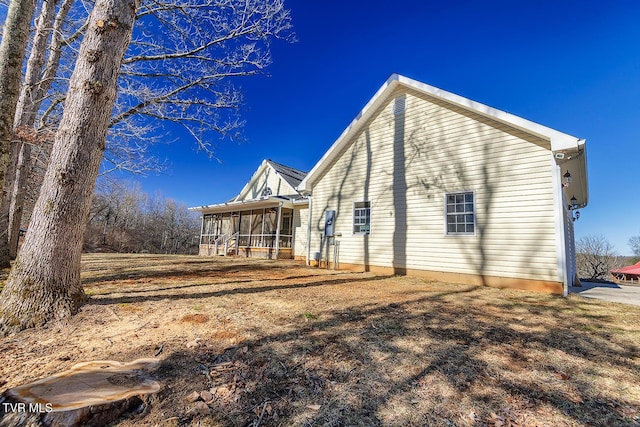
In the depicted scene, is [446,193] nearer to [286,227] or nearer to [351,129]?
[351,129]

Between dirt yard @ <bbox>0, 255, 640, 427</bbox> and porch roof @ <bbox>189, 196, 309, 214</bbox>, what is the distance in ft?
33.0

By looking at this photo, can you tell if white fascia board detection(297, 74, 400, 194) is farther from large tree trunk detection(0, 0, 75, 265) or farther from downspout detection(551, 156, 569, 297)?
large tree trunk detection(0, 0, 75, 265)

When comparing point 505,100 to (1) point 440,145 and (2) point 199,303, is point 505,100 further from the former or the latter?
(2) point 199,303

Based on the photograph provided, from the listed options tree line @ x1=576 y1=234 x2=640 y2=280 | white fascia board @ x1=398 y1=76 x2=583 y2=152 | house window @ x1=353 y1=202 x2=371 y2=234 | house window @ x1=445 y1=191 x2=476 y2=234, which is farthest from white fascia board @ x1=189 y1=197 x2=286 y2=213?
tree line @ x1=576 y1=234 x2=640 y2=280

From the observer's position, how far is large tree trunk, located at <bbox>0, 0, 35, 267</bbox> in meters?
3.75

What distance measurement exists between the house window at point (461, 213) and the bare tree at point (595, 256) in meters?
24.2

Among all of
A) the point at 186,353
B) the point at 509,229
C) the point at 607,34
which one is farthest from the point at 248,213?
the point at 607,34

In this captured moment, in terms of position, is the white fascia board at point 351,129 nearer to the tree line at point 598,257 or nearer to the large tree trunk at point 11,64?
the large tree trunk at point 11,64

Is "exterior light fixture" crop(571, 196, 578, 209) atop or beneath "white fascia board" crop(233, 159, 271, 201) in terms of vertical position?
beneath

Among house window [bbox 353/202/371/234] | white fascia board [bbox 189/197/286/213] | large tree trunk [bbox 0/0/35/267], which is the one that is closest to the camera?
large tree trunk [bbox 0/0/35/267]

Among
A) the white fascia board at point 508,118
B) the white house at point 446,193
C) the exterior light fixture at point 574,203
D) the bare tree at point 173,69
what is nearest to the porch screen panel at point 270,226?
the white house at point 446,193

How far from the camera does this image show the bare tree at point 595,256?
23.8 metres

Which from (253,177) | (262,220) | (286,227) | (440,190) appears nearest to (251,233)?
(262,220)

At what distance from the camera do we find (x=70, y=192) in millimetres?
3297
